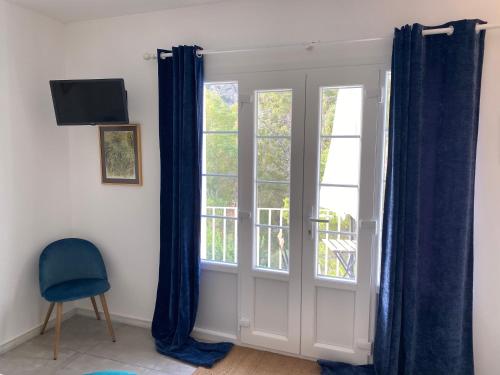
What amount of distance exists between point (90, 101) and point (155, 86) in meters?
0.49

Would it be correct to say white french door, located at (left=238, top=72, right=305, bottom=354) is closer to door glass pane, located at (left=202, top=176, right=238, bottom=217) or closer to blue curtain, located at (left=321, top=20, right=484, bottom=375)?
door glass pane, located at (left=202, top=176, right=238, bottom=217)

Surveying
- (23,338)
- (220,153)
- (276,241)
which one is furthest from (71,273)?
(276,241)

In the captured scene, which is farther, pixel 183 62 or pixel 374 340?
pixel 183 62

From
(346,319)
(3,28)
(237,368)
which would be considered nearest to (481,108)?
(346,319)

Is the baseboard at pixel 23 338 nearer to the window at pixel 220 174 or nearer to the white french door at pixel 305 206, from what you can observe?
the window at pixel 220 174

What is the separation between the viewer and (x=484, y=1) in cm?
210

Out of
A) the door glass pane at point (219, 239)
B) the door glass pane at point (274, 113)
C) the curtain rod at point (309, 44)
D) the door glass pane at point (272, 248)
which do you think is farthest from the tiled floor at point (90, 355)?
the curtain rod at point (309, 44)

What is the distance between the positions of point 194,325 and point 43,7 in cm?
266

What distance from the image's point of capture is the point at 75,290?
272 cm

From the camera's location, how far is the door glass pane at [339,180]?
2.40 m

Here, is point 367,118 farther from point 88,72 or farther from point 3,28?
point 3,28

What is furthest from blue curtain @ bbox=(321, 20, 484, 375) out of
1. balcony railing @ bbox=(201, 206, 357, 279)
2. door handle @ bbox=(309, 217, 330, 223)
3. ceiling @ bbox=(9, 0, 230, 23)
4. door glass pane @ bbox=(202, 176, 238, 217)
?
ceiling @ bbox=(9, 0, 230, 23)

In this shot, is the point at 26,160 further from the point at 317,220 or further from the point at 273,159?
the point at 317,220

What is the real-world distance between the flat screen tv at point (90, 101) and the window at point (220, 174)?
619 millimetres
